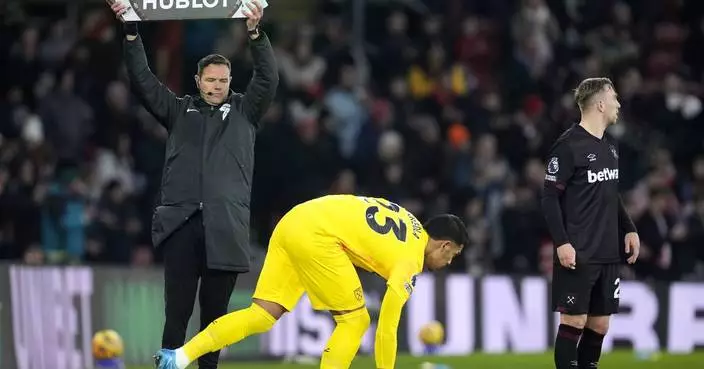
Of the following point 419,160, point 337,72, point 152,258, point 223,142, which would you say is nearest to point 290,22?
point 337,72

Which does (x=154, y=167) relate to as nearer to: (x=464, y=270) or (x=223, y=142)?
(x=464, y=270)

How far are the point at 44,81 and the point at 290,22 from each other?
13.3 feet

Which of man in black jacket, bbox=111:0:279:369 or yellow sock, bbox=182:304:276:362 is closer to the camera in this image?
yellow sock, bbox=182:304:276:362

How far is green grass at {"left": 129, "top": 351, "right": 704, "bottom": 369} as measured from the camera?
14.5m

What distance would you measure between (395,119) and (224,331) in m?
11.1

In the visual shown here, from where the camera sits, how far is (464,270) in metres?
19.5

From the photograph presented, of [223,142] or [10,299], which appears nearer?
[223,142]

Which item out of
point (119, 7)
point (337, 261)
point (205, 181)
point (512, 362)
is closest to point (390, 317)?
point (337, 261)

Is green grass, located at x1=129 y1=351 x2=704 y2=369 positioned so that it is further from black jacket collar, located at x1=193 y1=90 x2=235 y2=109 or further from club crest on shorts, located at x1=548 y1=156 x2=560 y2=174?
black jacket collar, located at x1=193 y1=90 x2=235 y2=109

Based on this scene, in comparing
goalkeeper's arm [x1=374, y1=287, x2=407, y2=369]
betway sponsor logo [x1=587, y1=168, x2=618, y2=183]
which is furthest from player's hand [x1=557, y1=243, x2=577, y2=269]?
goalkeeper's arm [x1=374, y1=287, x2=407, y2=369]

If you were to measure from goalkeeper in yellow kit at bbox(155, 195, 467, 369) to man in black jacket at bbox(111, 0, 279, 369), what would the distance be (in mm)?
267

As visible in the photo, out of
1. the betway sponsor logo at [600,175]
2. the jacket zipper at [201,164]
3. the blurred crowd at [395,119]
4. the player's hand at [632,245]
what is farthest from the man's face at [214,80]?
the blurred crowd at [395,119]

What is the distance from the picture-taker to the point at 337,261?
10.2 metres

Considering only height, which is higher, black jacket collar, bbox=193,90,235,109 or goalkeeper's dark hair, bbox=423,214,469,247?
black jacket collar, bbox=193,90,235,109
